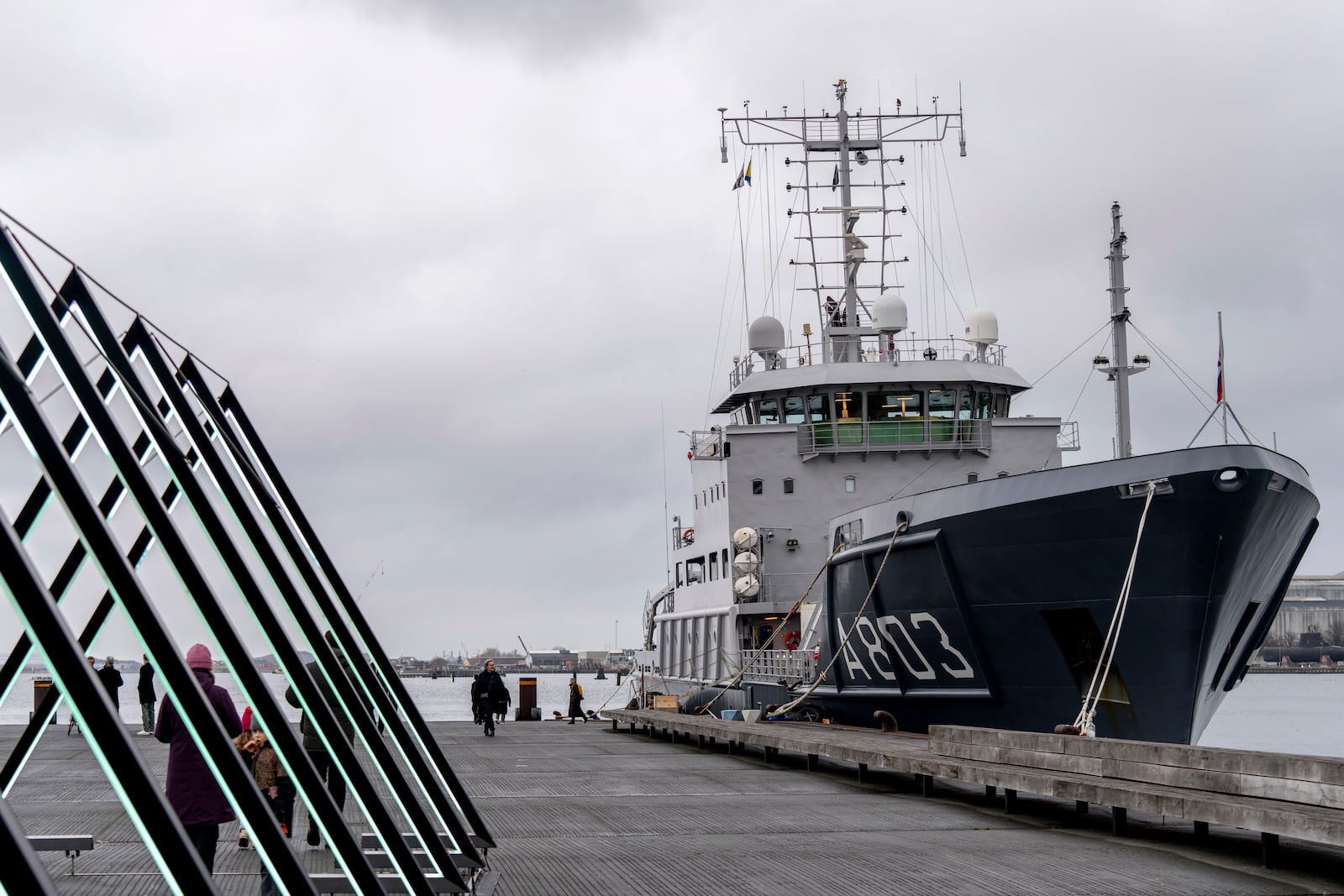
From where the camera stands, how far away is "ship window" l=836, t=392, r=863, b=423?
30016 mm

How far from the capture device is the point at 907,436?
29.8 meters

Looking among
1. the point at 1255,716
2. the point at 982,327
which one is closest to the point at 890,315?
the point at 982,327

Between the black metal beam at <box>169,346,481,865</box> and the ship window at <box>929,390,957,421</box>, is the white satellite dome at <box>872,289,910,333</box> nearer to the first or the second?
the ship window at <box>929,390,957,421</box>

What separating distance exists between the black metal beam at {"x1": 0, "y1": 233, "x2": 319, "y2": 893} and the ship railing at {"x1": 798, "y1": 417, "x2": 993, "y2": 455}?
81.0ft

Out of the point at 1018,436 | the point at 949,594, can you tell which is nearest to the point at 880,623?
the point at 949,594

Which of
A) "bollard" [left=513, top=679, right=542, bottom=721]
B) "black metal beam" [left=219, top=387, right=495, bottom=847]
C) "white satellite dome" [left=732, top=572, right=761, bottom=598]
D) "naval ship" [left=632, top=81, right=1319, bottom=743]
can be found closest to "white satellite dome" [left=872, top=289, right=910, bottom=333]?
"naval ship" [left=632, top=81, right=1319, bottom=743]

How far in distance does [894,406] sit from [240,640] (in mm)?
25350

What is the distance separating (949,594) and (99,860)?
12492 millimetres

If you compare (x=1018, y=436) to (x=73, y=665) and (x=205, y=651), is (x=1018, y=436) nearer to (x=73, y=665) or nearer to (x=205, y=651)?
(x=205, y=651)

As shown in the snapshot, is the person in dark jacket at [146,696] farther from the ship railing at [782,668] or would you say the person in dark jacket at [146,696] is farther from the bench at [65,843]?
the bench at [65,843]

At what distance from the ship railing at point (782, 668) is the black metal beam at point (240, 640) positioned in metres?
19.5

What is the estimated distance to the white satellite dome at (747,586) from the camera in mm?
29578

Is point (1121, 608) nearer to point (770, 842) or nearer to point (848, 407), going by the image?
point (770, 842)

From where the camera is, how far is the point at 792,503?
30.4 m
